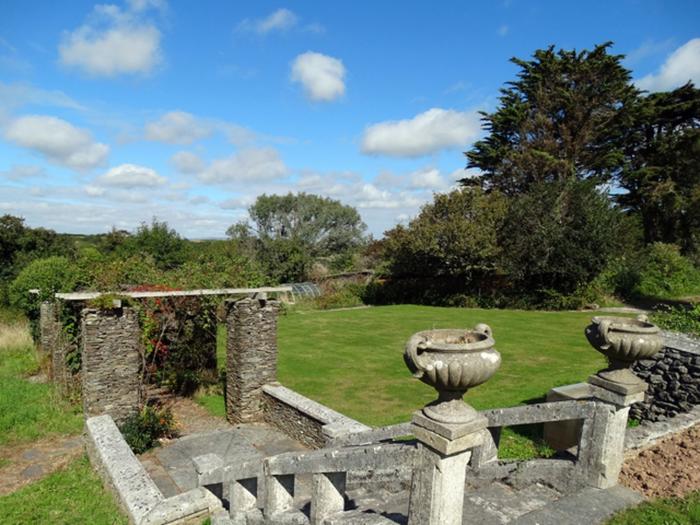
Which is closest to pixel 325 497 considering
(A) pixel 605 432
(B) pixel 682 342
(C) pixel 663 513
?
(A) pixel 605 432

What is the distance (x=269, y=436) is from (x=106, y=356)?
3.41 meters

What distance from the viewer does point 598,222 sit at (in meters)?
19.5

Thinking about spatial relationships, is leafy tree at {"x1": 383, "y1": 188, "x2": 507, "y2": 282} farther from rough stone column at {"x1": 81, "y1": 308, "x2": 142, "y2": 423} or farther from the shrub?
rough stone column at {"x1": 81, "y1": 308, "x2": 142, "y2": 423}

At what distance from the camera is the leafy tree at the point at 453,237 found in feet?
68.9

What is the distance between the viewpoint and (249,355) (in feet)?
28.8

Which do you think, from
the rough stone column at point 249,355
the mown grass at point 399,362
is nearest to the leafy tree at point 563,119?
the mown grass at point 399,362

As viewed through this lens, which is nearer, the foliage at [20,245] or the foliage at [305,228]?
the foliage at [20,245]

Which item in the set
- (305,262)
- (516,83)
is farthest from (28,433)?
(516,83)

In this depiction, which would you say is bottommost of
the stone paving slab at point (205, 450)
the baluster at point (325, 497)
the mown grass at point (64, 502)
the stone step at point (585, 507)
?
the stone paving slab at point (205, 450)

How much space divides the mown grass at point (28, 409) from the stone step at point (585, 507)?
856 centimetres

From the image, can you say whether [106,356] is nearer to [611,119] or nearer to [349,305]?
[349,305]

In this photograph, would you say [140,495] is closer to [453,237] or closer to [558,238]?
[453,237]

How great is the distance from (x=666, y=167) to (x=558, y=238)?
41.1ft

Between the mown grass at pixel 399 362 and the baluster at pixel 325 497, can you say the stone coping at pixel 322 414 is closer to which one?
the mown grass at pixel 399 362
